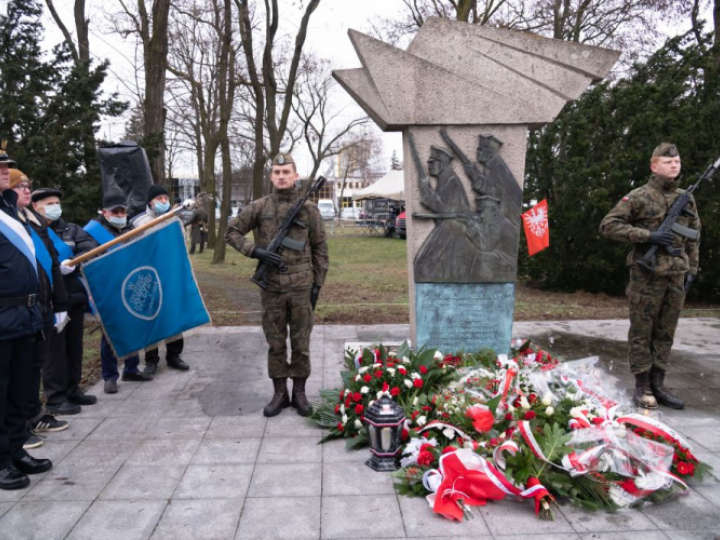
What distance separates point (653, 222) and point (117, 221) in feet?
15.7

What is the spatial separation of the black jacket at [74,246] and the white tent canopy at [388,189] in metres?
22.2

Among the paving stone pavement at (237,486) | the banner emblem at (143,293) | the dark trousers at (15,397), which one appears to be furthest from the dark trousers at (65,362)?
the dark trousers at (15,397)

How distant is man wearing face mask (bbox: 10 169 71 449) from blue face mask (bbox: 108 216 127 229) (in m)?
1.11

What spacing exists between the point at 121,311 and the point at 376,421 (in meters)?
2.87

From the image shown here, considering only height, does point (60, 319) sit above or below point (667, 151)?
below

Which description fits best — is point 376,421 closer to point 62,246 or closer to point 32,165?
point 62,246

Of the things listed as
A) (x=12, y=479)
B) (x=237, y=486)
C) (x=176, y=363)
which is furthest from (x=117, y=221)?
(x=237, y=486)

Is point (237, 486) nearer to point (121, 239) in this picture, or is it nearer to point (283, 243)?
point (283, 243)

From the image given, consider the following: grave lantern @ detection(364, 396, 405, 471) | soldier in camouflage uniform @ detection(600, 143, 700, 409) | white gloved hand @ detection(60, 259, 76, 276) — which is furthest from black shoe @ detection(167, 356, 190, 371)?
soldier in camouflage uniform @ detection(600, 143, 700, 409)

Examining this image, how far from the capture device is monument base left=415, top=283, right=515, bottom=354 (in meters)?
5.36

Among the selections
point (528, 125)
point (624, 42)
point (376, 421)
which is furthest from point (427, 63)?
point (624, 42)

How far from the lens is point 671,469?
3.51 m

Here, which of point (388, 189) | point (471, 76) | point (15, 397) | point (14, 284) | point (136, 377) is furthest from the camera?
point (388, 189)

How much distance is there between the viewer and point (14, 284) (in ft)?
11.4
